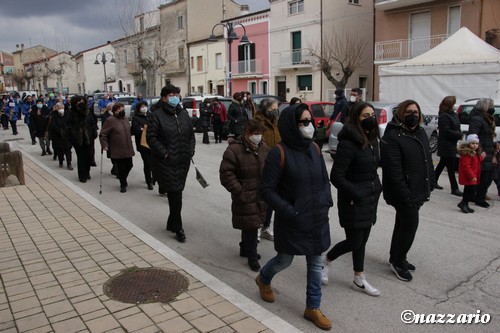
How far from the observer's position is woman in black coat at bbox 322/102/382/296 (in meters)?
4.14

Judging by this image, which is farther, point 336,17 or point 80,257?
point 336,17

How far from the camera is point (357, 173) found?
13.8 ft

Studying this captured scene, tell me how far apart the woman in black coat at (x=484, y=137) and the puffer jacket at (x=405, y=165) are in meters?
3.58

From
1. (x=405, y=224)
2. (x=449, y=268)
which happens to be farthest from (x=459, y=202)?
(x=405, y=224)

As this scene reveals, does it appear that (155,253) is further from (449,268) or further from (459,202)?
(459,202)

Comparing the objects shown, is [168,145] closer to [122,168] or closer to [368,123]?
[368,123]

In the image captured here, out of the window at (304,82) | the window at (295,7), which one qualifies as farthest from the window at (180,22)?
the window at (304,82)

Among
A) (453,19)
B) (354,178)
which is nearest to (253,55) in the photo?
(453,19)

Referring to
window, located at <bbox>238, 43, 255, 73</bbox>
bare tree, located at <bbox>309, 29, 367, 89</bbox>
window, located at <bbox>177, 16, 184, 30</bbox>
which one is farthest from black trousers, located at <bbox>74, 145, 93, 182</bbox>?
window, located at <bbox>177, 16, 184, 30</bbox>

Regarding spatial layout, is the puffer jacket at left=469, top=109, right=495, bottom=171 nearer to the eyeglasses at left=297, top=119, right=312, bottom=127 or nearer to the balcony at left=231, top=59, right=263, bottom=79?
the eyeglasses at left=297, top=119, right=312, bottom=127

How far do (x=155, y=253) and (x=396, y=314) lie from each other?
2.77 metres

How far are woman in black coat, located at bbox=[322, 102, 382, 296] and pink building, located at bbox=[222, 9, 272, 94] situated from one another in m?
31.9

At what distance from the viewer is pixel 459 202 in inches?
314

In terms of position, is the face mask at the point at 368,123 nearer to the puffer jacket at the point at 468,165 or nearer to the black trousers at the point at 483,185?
the puffer jacket at the point at 468,165
